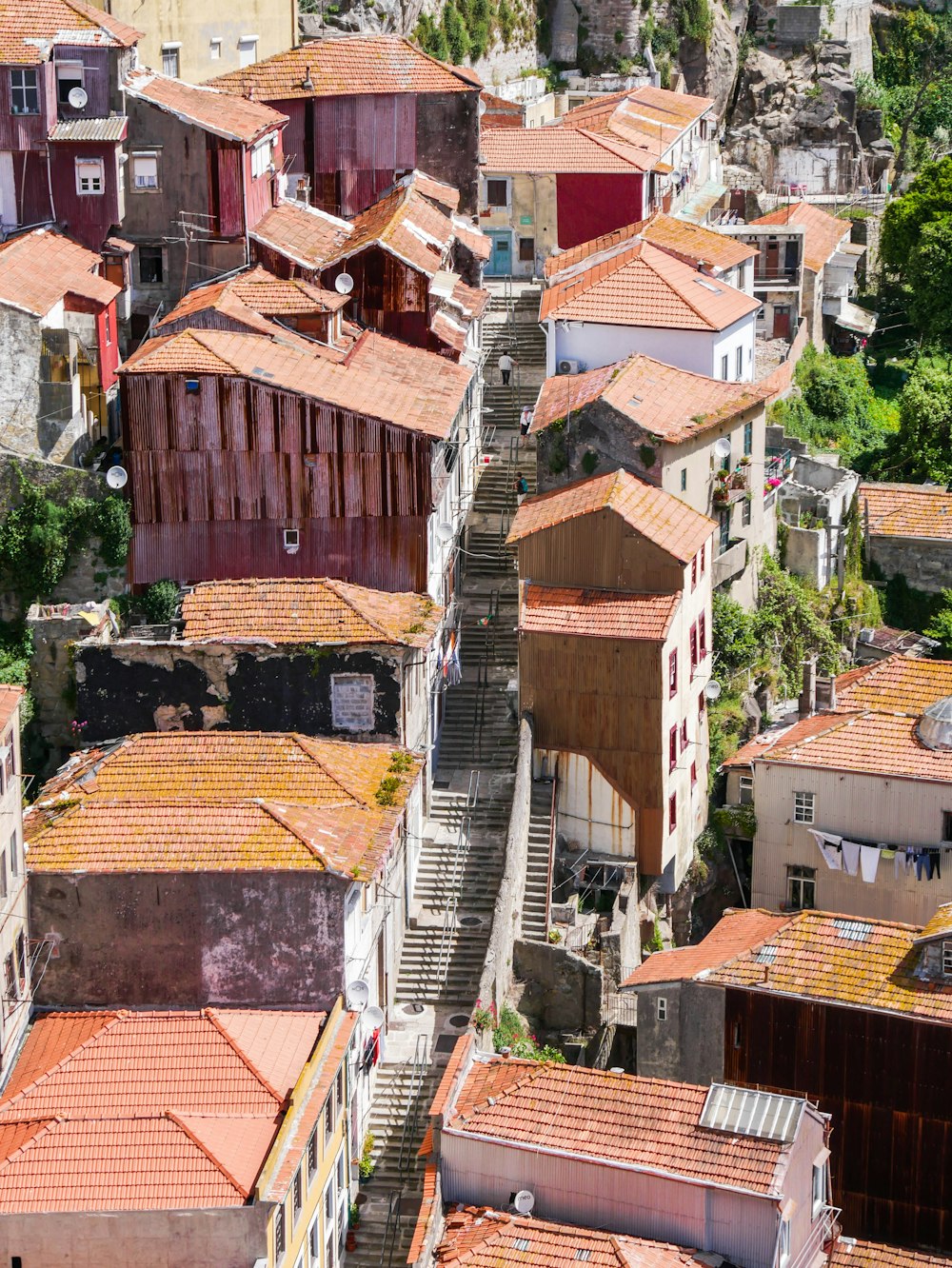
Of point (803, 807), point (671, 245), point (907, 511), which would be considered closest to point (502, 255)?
point (671, 245)

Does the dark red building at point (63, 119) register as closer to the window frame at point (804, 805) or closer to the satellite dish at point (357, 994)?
the window frame at point (804, 805)

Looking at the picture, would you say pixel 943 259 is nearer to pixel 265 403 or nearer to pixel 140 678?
pixel 265 403

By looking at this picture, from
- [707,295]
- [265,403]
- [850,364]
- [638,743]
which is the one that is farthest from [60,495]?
[850,364]

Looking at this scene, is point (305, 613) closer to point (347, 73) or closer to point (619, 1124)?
point (619, 1124)

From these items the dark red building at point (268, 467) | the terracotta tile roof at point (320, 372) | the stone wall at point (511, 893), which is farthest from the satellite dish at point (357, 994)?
the terracotta tile roof at point (320, 372)

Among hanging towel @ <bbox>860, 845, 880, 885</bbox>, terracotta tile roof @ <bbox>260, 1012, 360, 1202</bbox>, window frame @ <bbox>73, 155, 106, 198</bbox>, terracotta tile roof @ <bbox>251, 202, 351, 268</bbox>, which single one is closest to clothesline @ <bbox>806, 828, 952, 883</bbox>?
hanging towel @ <bbox>860, 845, 880, 885</bbox>
